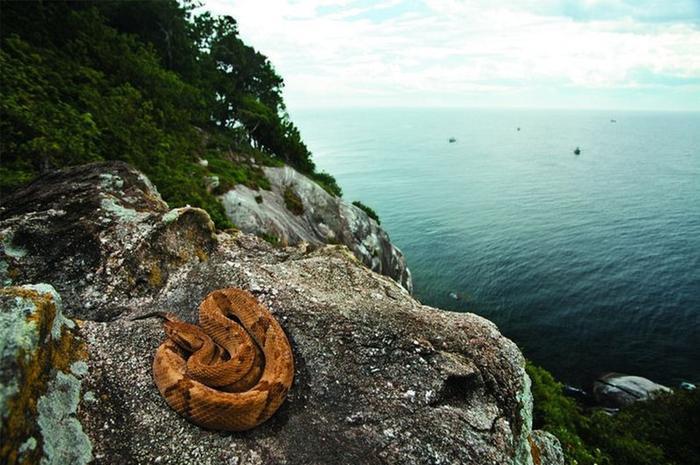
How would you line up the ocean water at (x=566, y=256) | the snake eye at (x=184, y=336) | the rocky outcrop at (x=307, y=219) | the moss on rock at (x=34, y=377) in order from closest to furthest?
the moss on rock at (x=34, y=377)
the snake eye at (x=184, y=336)
the rocky outcrop at (x=307, y=219)
the ocean water at (x=566, y=256)

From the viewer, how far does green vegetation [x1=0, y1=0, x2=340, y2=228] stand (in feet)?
47.1

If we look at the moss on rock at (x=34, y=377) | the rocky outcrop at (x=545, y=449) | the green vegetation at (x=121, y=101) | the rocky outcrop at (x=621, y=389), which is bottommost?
the rocky outcrop at (x=621, y=389)

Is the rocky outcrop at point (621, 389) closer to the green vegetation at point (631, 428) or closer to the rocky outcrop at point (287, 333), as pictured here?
the green vegetation at point (631, 428)

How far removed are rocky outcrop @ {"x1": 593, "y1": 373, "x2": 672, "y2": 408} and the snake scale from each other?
40.4 m

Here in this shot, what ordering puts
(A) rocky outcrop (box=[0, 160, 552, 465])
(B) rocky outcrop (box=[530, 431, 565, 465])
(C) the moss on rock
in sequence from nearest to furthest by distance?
1. (C) the moss on rock
2. (A) rocky outcrop (box=[0, 160, 552, 465])
3. (B) rocky outcrop (box=[530, 431, 565, 465])

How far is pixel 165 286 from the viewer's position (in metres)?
9.73

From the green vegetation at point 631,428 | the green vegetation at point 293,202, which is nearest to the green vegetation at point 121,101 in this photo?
the green vegetation at point 293,202

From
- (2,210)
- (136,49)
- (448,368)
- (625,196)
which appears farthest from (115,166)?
(625,196)

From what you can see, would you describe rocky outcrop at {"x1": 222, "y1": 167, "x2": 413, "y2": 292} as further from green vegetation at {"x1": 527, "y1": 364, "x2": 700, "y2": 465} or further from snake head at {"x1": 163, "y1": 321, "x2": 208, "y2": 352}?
green vegetation at {"x1": 527, "y1": 364, "x2": 700, "y2": 465}

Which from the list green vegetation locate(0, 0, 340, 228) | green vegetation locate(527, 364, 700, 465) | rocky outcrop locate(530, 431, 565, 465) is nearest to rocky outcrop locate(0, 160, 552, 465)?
rocky outcrop locate(530, 431, 565, 465)

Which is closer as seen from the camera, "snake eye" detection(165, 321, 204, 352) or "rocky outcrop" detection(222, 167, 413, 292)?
"snake eye" detection(165, 321, 204, 352)

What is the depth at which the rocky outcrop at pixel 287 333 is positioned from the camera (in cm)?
638

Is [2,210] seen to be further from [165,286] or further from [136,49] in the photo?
[136,49]

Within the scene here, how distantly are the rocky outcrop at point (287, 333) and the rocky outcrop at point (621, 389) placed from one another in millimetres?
36516
